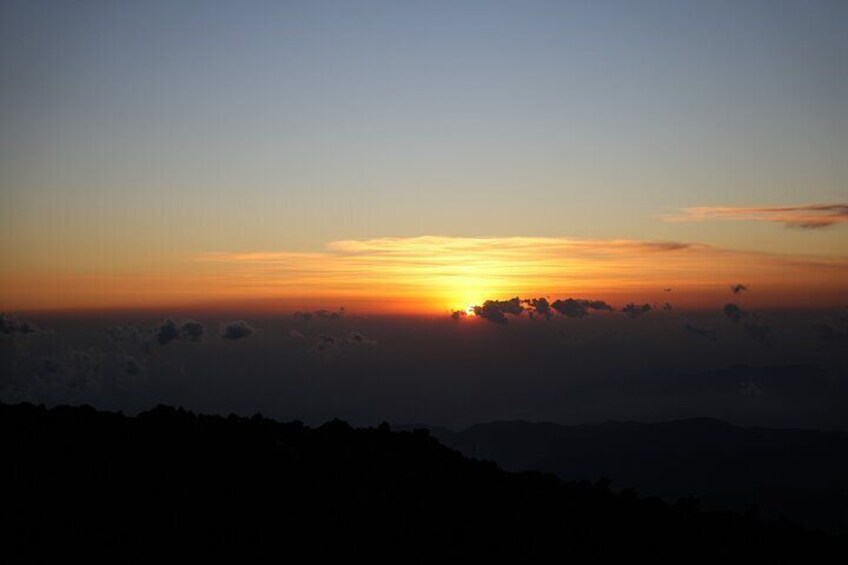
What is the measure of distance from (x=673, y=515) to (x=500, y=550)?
30.7 feet

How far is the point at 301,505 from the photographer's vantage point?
26719 millimetres

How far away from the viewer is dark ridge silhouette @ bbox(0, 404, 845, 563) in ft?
79.4

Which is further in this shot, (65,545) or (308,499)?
(308,499)

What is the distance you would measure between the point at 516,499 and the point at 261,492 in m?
9.65

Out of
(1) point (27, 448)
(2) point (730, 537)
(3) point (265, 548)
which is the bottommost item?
(2) point (730, 537)

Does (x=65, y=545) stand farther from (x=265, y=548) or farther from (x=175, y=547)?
(x=265, y=548)

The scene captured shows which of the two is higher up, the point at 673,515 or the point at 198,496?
the point at 198,496

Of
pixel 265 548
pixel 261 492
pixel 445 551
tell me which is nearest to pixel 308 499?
pixel 261 492

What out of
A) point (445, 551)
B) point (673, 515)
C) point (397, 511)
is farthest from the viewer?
point (673, 515)

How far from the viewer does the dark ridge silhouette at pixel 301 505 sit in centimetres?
2420

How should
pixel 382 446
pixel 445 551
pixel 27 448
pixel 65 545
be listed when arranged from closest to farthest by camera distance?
pixel 65 545 → pixel 445 551 → pixel 27 448 → pixel 382 446

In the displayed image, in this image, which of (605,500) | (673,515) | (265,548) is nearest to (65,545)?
(265,548)

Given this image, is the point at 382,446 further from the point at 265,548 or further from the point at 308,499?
the point at 265,548

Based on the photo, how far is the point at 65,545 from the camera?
76.1ft
